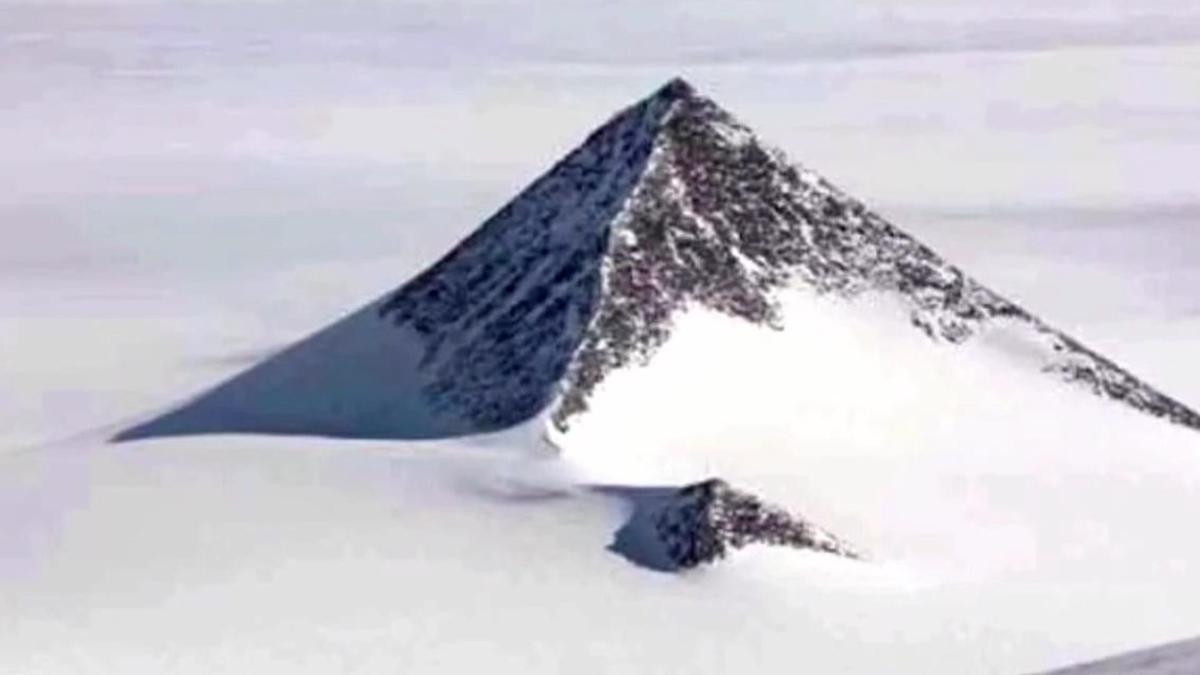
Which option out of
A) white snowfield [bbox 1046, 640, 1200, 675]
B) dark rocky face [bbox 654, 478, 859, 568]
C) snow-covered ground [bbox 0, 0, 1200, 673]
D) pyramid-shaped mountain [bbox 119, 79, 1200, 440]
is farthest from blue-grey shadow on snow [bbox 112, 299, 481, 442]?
white snowfield [bbox 1046, 640, 1200, 675]

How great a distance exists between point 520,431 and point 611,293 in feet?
9.85

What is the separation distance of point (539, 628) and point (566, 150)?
4682 cm

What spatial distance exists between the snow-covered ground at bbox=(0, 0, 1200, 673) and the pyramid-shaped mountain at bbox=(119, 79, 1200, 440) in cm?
67

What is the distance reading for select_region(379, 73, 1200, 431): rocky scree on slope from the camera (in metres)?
37.2

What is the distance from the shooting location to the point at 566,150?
75.6m

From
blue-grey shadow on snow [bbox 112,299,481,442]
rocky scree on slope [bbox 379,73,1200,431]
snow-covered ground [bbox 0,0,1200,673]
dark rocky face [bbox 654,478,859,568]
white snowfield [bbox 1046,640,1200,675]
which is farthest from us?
blue-grey shadow on snow [bbox 112,299,481,442]

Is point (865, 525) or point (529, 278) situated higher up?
point (529, 278)

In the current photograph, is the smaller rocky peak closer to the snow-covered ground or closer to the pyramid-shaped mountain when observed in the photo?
the snow-covered ground

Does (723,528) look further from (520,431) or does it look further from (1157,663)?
(1157,663)

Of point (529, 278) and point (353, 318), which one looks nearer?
point (529, 278)

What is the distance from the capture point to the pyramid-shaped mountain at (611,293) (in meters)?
37.2

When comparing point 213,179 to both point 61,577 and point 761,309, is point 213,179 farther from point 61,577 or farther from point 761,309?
point 61,577

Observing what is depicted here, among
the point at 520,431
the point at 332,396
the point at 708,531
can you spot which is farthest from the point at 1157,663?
the point at 332,396

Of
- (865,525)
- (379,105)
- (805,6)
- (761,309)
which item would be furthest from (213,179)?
(805,6)
